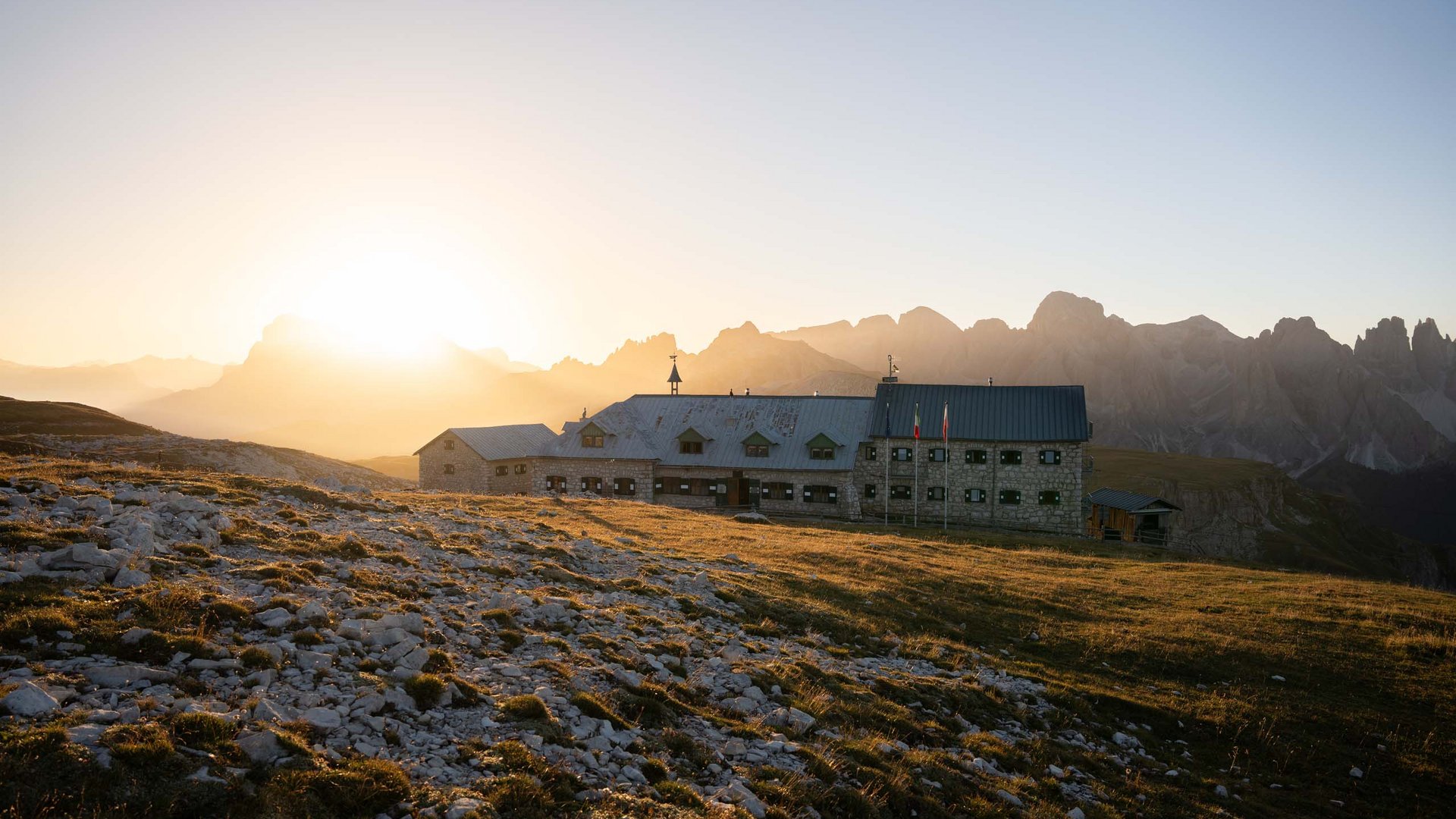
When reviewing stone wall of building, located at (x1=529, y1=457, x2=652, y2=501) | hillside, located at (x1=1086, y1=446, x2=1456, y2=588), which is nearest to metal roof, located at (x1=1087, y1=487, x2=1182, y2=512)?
hillside, located at (x1=1086, y1=446, x2=1456, y2=588)

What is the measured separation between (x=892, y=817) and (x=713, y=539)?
27.5 m

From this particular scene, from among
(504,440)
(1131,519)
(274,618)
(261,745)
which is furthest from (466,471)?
(261,745)

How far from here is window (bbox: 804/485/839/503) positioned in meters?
61.6

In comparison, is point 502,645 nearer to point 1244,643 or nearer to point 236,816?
point 236,816

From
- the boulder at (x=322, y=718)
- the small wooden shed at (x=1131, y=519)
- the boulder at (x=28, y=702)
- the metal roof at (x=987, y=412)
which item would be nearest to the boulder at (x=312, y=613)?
the boulder at (x=322, y=718)

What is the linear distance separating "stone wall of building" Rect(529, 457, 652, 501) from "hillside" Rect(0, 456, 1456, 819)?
35.2 metres

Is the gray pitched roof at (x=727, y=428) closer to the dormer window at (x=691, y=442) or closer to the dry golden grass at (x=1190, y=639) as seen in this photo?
the dormer window at (x=691, y=442)

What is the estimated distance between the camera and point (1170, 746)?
55.3ft

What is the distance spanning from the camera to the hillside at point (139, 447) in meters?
57.8

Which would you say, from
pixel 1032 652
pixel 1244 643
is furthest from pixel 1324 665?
pixel 1032 652

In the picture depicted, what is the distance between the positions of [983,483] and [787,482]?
17185 mm

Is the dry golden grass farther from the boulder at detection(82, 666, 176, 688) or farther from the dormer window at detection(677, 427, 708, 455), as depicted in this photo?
the dormer window at detection(677, 427, 708, 455)

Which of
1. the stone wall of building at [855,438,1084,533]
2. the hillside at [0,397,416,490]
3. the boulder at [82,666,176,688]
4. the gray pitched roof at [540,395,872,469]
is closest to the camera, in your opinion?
the boulder at [82,666,176,688]

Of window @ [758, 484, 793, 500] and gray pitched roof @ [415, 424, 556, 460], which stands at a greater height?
gray pitched roof @ [415, 424, 556, 460]
